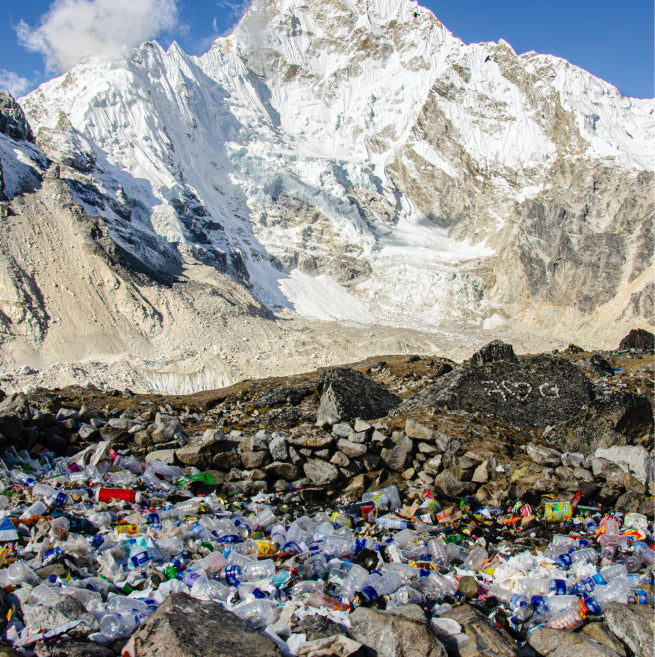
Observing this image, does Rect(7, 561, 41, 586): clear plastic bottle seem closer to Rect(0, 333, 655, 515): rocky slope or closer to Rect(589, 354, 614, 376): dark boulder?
Rect(0, 333, 655, 515): rocky slope

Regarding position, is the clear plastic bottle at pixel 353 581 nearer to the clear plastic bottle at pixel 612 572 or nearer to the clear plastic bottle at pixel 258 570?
the clear plastic bottle at pixel 258 570

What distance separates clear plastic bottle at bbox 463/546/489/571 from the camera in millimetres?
4660

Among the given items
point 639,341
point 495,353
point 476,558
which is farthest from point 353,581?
point 639,341

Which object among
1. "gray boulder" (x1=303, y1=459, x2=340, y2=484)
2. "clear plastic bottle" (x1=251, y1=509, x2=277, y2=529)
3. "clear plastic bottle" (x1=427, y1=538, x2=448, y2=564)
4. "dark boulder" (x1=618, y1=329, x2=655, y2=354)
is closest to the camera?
"clear plastic bottle" (x1=427, y1=538, x2=448, y2=564)

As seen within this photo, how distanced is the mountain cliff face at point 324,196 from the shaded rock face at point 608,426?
94.4 feet

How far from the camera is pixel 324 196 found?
86.2 meters

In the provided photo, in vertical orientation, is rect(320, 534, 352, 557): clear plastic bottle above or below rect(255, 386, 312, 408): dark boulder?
below

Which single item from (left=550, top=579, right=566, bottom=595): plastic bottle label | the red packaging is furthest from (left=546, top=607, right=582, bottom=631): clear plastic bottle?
the red packaging

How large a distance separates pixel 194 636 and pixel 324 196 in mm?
87353

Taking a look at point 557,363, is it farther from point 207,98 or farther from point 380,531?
point 207,98

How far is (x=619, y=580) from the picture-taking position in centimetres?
406

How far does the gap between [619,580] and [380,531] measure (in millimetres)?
2397

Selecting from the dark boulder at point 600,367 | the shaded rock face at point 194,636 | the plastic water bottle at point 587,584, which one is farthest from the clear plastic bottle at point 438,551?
the dark boulder at point 600,367

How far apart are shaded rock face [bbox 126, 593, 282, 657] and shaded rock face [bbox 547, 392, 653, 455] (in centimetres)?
625
